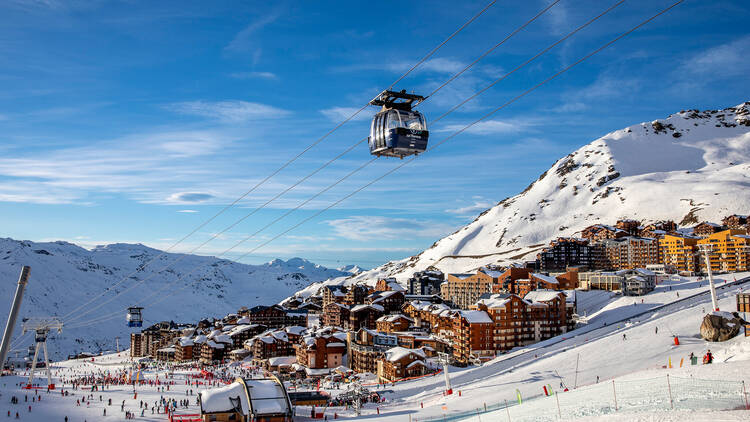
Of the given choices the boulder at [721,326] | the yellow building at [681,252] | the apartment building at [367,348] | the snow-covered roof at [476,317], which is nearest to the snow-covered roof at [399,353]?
the apartment building at [367,348]

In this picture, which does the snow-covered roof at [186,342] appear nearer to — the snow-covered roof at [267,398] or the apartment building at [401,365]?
the apartment building at [401,365]

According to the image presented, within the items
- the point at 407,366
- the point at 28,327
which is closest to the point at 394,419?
the point at 407,366

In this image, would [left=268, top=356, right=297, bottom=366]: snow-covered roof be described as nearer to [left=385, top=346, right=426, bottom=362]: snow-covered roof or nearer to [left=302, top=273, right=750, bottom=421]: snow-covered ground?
[left=385, top=346, right=426, bottom=362]: snow-covered roof

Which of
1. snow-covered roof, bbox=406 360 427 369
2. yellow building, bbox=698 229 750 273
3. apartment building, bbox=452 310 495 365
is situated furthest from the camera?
yellow building, bbox=698 229 750 273

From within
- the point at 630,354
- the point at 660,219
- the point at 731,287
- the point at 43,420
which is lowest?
the point at 43,420

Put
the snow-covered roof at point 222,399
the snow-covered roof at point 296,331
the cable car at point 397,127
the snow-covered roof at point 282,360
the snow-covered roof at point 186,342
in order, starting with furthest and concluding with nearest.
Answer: the snow-covered roof at point 186,342 → the snow-covered roof at point 296,331 → the snow-covered roof at point 282,360 → the snow-covered roof at point 222,399 → the cable car at point 397,127

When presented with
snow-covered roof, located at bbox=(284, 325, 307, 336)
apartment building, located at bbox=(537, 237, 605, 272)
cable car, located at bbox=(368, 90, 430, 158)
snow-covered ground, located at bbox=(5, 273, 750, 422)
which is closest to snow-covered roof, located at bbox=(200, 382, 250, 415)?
snow-covered ground, located at bbox=(5, 273, 750, 422)

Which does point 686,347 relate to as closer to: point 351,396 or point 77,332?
point 351,396
